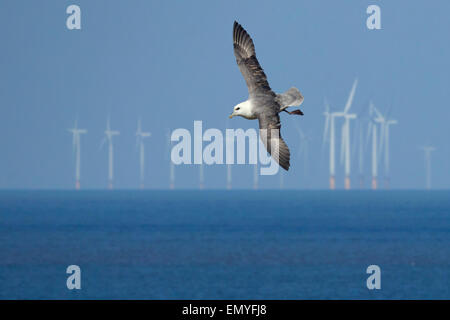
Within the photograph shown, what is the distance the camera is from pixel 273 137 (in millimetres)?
22344

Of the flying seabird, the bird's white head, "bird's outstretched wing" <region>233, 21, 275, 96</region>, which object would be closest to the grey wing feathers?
the flying seabird

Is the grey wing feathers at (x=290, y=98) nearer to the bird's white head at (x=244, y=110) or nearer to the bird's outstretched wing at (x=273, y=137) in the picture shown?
the bird's outstretched wing at (x=273, y=137)

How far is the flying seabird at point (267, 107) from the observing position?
22.0 metres

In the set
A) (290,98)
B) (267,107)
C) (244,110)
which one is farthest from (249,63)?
(244,110)

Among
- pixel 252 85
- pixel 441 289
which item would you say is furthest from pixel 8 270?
pixel 252 85

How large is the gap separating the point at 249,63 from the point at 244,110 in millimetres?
2880

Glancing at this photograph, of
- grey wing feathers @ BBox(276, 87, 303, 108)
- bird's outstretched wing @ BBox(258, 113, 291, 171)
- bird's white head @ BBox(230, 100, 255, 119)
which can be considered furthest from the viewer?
grey wing feathers @ BBox(276, 87, 303, 108)

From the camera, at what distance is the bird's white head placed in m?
21.8

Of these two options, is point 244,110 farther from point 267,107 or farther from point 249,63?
point 249,63

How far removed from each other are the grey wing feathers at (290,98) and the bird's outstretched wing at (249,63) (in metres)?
0.36

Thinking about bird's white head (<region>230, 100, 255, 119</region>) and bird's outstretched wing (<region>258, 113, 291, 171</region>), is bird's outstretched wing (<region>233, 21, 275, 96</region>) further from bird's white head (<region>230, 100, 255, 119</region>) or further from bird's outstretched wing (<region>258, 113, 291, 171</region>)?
bird's outstretched wing (<region>258, 113, 291, 171</region>)

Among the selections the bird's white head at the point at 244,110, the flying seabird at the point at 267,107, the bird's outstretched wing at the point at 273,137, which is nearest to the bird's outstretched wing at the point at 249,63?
the flying seabird at the point at 267,107
